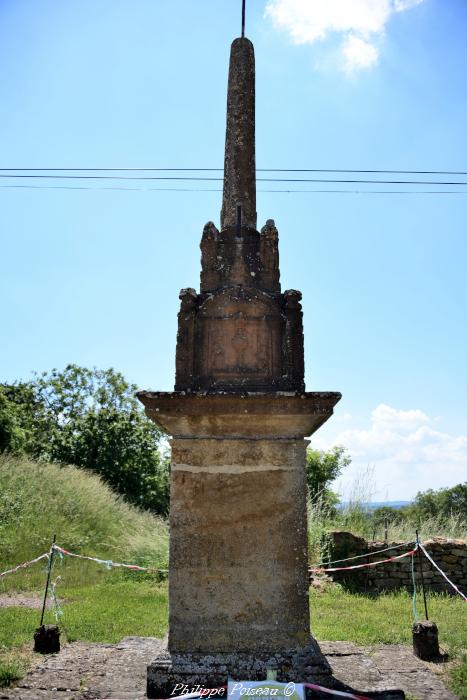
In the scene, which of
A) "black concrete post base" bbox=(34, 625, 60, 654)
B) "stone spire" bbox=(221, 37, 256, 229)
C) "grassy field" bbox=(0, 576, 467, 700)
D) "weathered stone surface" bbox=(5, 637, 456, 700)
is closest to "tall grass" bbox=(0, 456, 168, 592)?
"grassy field" bbox=(0, 576, 467, 700)

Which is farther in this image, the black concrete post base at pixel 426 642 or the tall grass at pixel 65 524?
the tall grass at pixel 65 524

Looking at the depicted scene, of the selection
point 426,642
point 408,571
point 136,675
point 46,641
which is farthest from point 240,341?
point 408,571

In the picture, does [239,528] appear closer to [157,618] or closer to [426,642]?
[426,642]

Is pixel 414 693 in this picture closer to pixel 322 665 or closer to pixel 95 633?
pixel 322 665

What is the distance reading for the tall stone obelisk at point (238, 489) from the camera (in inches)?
153

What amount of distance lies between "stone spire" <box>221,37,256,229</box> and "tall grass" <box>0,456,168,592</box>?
9462mm

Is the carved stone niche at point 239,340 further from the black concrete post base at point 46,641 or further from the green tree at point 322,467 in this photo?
the green tree at point 322,467

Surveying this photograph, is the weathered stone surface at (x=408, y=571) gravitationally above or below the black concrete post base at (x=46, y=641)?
above

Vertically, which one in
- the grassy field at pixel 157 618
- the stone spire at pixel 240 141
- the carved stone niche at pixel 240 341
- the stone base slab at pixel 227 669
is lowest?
the grassy field at pixel 157 618

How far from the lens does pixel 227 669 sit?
12.2ft

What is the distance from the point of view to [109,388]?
33.4 meters

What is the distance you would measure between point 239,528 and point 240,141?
3807mm

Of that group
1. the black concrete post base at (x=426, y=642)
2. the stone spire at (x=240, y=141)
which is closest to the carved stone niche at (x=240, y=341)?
the stone spire at (x=240, y=141)

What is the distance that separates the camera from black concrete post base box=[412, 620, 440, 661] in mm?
5816
